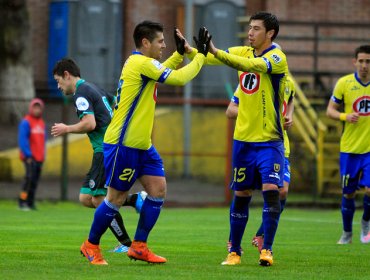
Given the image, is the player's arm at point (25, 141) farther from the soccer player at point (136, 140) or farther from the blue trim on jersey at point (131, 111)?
the blue trim on jersey at point (131, 111)

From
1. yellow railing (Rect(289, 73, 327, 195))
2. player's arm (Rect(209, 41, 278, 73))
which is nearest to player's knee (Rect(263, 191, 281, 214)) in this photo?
player's arm (Rect(209, 41, 278, 73))

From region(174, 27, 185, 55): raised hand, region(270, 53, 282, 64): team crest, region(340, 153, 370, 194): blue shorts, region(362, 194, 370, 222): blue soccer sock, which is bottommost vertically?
region(362, 194, 370, 222): blue soccer sock

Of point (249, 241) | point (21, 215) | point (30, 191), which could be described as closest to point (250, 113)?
point (249, 241)

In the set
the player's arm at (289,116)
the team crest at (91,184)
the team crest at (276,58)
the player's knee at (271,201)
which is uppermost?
the team crest at (276,58)

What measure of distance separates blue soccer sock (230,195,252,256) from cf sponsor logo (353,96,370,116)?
3.93 m

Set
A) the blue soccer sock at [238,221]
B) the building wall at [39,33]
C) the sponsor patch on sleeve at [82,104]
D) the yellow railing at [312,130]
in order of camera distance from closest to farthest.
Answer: the blue soccer sock at [238,221], the sponsor patch on sleeve at [82,104], the yellow railing at [312,130], the building wall at [39,33]

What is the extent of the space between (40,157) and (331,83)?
10.1m

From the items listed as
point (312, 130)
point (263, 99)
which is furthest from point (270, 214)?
point (312, 130)

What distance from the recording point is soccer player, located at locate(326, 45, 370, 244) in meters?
14.1

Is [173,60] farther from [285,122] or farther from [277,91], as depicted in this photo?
[285,122]

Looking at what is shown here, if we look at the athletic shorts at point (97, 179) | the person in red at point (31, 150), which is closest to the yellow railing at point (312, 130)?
the person in red at point (31, 150)

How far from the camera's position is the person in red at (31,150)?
20859 mm

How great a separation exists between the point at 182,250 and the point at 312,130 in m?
12.3

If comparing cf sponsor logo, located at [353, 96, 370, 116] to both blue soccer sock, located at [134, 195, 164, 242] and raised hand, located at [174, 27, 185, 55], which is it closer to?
raised hand, located at [174, 27, 185, 55]
